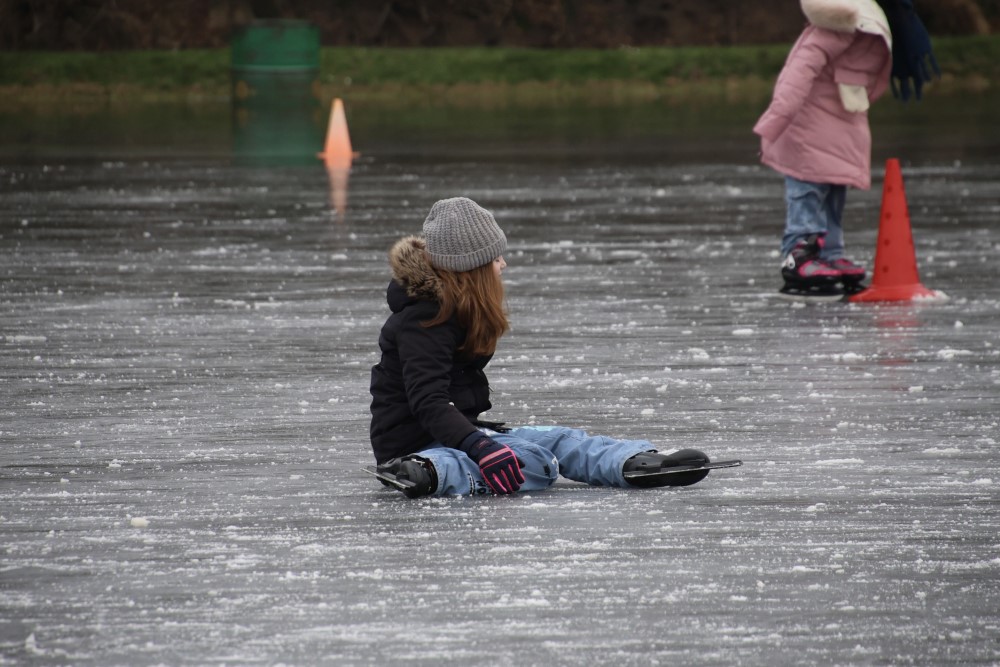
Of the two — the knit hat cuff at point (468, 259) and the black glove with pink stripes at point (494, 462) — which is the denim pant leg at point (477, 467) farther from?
the knit hat cuff at point (468, 259)

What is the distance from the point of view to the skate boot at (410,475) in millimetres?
5863

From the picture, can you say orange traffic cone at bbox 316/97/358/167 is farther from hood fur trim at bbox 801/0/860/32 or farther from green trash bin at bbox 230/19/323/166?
hood fur trim at bbox 801/0/860/32

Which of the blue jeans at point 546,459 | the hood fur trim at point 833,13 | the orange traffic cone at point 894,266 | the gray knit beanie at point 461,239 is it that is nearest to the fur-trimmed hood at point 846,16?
the hood fur trim at point 833,13

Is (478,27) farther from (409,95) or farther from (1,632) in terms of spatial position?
(1,632)

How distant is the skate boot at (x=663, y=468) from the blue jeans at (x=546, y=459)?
0.10 feet

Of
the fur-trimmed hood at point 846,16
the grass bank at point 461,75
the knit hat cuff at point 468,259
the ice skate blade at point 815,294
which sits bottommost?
the grass bank at point 461,75

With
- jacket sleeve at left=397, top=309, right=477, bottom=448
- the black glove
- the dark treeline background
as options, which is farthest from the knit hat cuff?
the dark treeline background

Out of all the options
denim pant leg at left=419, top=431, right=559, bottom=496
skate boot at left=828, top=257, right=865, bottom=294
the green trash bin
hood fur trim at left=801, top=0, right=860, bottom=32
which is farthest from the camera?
the green trash bin

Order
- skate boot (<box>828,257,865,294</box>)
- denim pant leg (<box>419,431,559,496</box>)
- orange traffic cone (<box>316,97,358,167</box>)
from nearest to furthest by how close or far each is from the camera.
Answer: denim pant leg (<box>419,431,559,496</box>)
skate boot (<box>828,257,865,294</box>)
orange traffic cone (<box>316,97,358,167</box>)

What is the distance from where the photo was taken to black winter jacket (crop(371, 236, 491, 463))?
600 centimetres

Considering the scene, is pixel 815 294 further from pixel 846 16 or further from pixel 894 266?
pixel 846 16

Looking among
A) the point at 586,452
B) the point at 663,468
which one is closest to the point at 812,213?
the point at 586,452

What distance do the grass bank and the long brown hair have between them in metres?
27.6

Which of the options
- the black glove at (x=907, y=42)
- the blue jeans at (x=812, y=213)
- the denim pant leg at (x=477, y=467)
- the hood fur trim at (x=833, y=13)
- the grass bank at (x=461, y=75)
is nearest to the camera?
the denim pant leg at (x=477, y=467)
